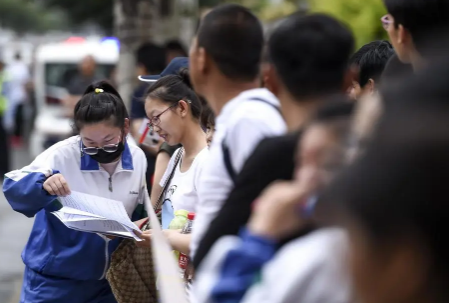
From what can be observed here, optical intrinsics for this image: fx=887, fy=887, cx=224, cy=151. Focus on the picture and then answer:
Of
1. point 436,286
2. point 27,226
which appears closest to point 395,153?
point 436,286

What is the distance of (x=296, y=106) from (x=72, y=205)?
72.8 inches

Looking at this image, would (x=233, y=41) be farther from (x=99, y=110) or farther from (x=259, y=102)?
(x=99, y=110)

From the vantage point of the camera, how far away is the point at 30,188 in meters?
3.68

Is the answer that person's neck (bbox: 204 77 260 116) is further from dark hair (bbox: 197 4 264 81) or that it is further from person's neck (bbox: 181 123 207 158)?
person's neck (bbox: 181 123 207 158)

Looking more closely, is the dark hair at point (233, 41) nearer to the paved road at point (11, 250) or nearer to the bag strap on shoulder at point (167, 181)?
the bag strap on shoulder at point (167, 181)

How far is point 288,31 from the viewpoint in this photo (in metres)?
2.06

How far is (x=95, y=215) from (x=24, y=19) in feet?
225

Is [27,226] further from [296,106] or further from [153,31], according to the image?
[296,106]

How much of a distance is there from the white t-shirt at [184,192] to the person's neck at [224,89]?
914 mm

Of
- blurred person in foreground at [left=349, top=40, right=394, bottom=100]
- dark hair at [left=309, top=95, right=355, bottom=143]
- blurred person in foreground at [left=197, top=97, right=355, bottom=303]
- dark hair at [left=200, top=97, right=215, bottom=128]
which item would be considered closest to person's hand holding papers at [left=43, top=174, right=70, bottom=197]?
dark hair at [left=200, top=97, right=215, bottom=128]

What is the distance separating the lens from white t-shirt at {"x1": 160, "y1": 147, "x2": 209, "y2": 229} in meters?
3.35

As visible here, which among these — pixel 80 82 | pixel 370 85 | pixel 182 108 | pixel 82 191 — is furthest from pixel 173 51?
pixel 370 85

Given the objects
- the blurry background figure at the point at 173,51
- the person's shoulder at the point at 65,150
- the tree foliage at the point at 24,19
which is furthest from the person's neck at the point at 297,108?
the tree foliage at the point at 24,19

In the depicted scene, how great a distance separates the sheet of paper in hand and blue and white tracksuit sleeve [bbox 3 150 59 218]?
0.26 feet
